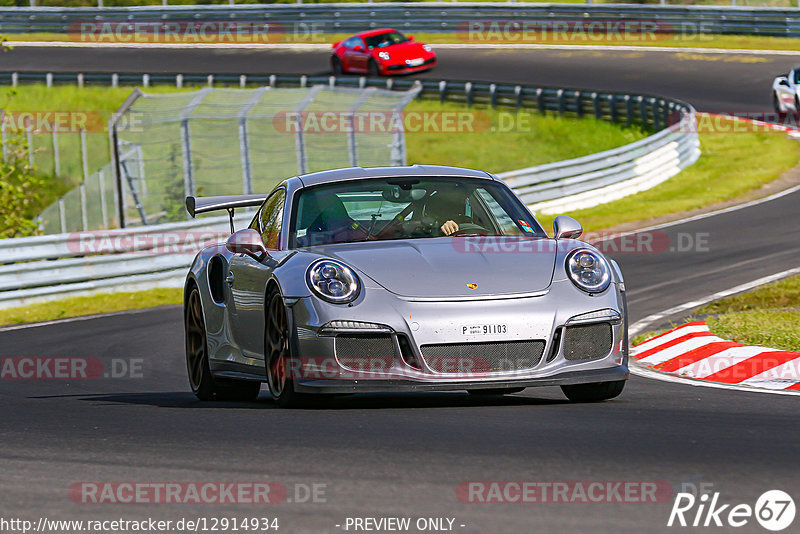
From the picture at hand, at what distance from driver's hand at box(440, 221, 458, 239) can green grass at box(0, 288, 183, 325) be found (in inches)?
366

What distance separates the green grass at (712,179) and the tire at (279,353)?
14.2 m

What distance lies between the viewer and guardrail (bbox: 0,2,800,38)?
150ft

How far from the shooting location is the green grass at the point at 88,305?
1672cm

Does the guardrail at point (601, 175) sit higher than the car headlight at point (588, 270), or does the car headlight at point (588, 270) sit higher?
the car headlight at point (588, 270)

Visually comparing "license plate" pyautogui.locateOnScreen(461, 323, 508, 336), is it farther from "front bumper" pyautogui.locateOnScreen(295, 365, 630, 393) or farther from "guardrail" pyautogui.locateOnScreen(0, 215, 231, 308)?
"guardrail" pyautogui.locateOnScreen(0, 215, 231, 308)

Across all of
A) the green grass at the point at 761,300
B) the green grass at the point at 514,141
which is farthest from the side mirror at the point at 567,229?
the green grass at the point at 514,141

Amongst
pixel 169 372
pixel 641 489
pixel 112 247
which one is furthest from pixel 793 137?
pixel 641 489

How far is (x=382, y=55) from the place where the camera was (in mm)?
43281

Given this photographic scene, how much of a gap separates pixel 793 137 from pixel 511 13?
22.4 metres

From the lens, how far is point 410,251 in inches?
291

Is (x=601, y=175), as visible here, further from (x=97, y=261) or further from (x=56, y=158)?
(x=56, y=158)
